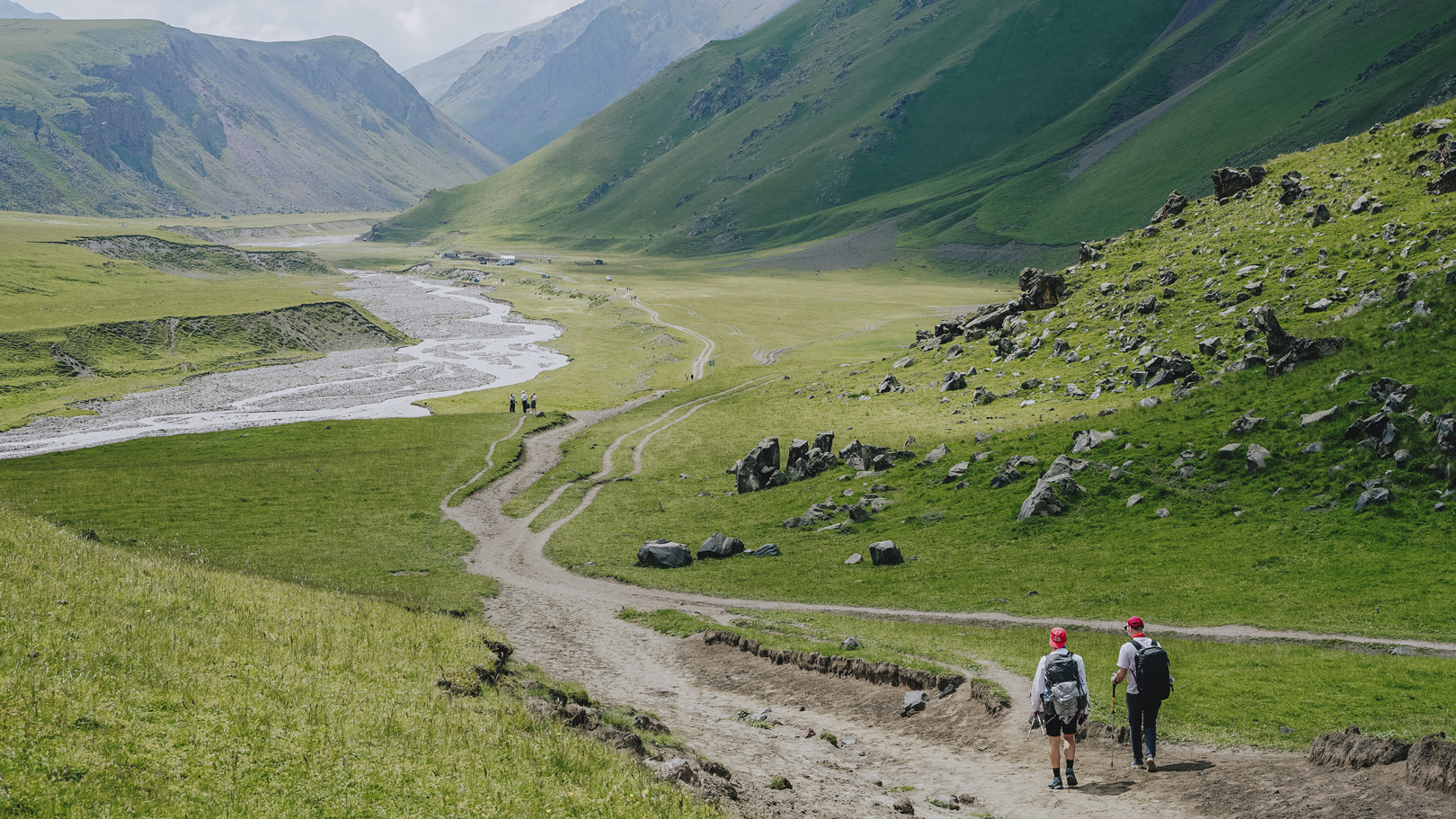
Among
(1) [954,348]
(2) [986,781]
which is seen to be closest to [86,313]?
(1) [954,348]

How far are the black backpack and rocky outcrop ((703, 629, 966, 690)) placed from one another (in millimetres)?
5659

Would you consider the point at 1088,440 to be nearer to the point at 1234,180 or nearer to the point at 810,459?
the point at 810,459

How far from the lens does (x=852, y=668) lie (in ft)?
96.4

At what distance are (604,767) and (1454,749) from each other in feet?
55.0

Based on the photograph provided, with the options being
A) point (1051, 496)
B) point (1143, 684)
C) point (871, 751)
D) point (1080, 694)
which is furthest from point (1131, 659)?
point (1051, 496)

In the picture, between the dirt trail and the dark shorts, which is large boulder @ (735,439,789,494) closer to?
the dirt trail

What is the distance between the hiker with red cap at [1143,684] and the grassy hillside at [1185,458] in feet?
44.0

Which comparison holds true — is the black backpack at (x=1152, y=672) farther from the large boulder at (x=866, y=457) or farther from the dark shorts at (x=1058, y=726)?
the large boulder at (x=866, y=457)

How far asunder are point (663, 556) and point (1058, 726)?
3151 centimetres

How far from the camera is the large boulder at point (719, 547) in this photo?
1964 inches

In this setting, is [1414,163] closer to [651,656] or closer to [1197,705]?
[1197,705]

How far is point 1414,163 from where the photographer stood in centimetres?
6000

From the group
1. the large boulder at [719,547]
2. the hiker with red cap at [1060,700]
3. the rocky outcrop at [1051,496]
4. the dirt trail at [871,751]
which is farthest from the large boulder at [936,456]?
the hiker with red cap at [1060,700]

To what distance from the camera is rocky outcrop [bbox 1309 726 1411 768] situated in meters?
17.1
